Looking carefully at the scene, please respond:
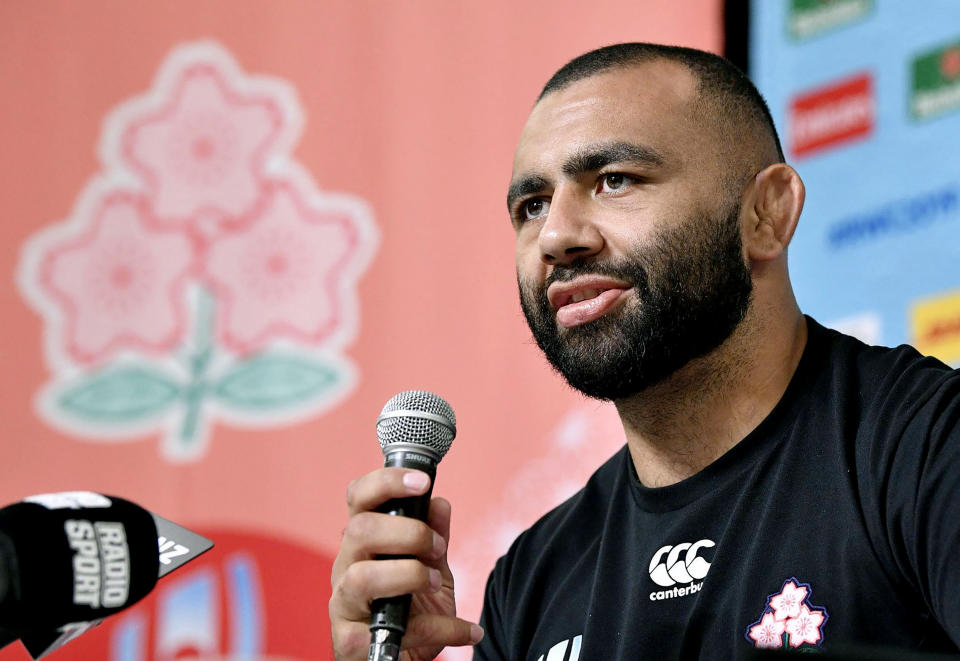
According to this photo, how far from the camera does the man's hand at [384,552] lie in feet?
4.39

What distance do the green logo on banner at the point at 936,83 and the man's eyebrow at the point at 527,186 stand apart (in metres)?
1.06

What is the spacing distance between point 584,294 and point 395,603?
570 mm

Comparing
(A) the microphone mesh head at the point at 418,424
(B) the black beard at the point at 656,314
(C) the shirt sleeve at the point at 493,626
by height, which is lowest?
(C) the shirt sleeve at the point at 493,626

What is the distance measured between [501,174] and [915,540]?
1755 mm

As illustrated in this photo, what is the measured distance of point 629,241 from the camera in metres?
1.70

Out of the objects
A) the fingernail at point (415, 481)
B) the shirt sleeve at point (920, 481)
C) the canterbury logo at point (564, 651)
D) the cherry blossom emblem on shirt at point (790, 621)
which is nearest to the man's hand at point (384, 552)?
the fingernail at point (415, 481)

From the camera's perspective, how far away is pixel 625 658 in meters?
1.62

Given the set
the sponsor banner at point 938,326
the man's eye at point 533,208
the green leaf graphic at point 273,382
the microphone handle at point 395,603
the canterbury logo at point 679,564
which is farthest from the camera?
the green leaf graphic at point 273,382

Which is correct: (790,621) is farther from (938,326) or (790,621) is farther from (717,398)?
(938,326)

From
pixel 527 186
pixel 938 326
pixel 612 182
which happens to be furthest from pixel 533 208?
pixel 938 326

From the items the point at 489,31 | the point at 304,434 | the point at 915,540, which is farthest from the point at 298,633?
the point at 915,540

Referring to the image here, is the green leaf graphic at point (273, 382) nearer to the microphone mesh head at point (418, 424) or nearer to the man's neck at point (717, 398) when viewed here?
the man's neck at point (717, 398)

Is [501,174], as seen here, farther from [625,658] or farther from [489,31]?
[625,658]

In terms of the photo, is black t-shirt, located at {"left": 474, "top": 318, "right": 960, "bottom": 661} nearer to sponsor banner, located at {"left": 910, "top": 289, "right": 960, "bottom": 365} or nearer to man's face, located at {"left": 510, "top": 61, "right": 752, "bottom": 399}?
man's face, located at {"left": 510, "top": 61, "right": 752, "bottom": 399}
